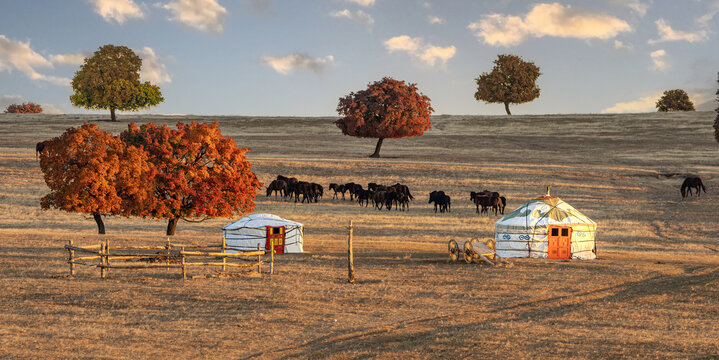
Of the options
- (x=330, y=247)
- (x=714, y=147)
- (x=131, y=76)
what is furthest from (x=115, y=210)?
(x=131, y=76)

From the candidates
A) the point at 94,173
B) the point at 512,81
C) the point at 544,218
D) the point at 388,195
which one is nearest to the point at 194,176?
the point at 94,173

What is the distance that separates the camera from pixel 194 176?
36531 mm

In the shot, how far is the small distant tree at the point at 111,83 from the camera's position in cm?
10294

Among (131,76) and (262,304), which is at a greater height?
(131,76)

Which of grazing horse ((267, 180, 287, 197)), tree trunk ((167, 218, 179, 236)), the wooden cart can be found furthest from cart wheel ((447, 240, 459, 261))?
grazing horse ((267, 180, 287, 197))

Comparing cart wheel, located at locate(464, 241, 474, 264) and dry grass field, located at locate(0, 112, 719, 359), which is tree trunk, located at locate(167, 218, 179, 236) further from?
cart wheel, located at locate(464, 241, 474, 264)

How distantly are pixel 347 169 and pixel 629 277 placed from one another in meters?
34.8

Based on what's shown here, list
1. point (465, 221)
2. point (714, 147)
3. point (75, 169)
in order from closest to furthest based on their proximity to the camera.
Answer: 1. point (75, 169)
2. point (465, 221)
3. point (714, 147)

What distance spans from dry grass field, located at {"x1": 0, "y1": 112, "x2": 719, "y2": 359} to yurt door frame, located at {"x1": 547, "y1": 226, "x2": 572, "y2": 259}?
4.24 ft

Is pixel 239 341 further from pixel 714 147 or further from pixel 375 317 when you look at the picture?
pixel 714 147

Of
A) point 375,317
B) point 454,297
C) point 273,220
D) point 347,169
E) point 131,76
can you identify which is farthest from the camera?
point 131,76

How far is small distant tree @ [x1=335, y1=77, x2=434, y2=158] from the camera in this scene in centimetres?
7150

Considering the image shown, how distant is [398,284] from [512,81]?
10075 cm

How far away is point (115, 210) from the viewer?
36.8 m
